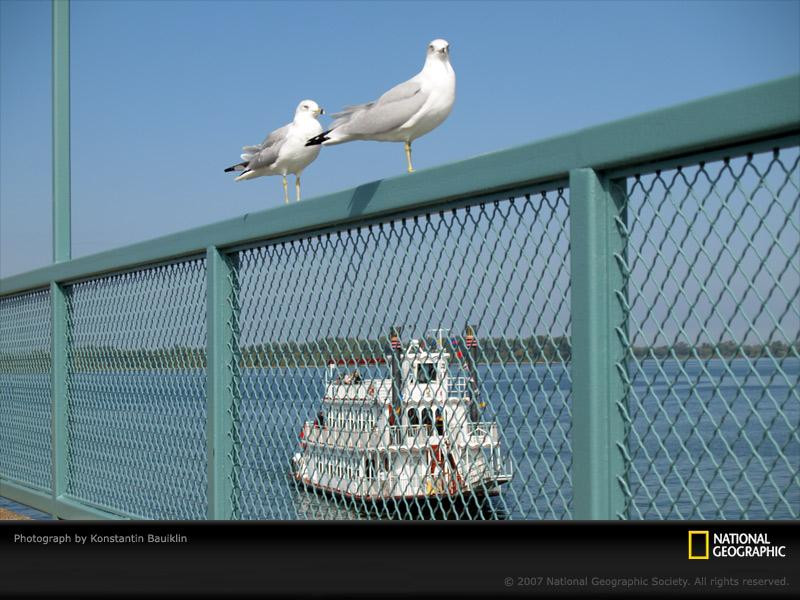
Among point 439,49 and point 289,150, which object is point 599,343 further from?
point 289,150

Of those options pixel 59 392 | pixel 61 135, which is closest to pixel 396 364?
pixel 59 392

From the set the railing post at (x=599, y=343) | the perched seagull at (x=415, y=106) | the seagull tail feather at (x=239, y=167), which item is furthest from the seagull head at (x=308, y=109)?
the railing post at (x=599, y=343)

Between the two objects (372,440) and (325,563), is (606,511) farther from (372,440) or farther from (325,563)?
(372,440)

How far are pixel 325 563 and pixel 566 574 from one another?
2.13 ft

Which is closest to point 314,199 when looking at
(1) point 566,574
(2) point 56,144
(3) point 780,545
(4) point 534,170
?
(4) point 534,170

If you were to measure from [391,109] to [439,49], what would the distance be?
0.92ft

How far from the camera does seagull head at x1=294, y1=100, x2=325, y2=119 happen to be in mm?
4526

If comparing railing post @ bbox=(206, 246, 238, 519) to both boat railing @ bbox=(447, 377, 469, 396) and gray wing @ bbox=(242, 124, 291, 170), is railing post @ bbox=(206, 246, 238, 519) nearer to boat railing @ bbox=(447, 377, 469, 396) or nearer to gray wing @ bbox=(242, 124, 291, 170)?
gray wing @ bbox=(242, 124, 291, 170)

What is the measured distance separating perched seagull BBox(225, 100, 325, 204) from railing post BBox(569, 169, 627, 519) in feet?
6.65

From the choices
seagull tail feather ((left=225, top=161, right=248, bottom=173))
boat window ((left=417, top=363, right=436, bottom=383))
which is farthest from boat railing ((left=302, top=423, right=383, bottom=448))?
seagull tail feather ((left=225, top=161, right=248, bottom=173))

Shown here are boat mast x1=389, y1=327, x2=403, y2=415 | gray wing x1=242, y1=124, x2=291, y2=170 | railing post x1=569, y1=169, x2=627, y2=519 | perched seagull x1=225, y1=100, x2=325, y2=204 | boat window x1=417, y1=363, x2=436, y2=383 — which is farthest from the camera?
gray wing x1=242, y1=124, x2=291, y2=170

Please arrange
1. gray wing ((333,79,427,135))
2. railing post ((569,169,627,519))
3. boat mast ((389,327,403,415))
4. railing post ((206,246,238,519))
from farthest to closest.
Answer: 1. railing post ((206,246,238,519))
2. gray wing ((333,79,427,135))
3. boat mast ((389,327,403,415))
4. railing post ((569,169,627,519))

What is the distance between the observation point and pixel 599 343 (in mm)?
2486

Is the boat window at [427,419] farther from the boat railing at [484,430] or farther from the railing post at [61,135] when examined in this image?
the railing post at [61,135]
